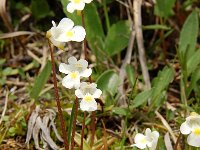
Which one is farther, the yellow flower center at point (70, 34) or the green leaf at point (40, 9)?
the green leaf at point (40, 9)

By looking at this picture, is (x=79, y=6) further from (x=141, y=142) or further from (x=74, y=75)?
(x=141, y=142)

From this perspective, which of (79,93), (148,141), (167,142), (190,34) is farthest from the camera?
(190,34)

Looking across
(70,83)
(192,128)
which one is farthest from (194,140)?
(70,83)

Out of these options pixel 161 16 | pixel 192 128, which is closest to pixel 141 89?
pixel 161 16

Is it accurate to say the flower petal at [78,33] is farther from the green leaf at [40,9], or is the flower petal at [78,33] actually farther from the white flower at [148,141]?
the green leaf at [40,9]

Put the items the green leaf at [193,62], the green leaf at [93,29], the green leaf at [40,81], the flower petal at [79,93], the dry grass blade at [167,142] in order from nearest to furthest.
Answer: the flower petal at [79,93] < the dry grass blade at [167,142] < the green leaf at [40,81] < the green leaf at [193,62] < the green leaf at [93,29]

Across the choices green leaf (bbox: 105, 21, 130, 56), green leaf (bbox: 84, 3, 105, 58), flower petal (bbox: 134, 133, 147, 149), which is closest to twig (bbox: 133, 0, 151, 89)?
green leaf (bbox: 105, 21, 130, 56)

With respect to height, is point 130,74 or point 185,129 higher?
point 130,74

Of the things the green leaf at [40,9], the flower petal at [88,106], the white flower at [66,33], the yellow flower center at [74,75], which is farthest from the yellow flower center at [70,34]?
the green leaf at [40,9]
